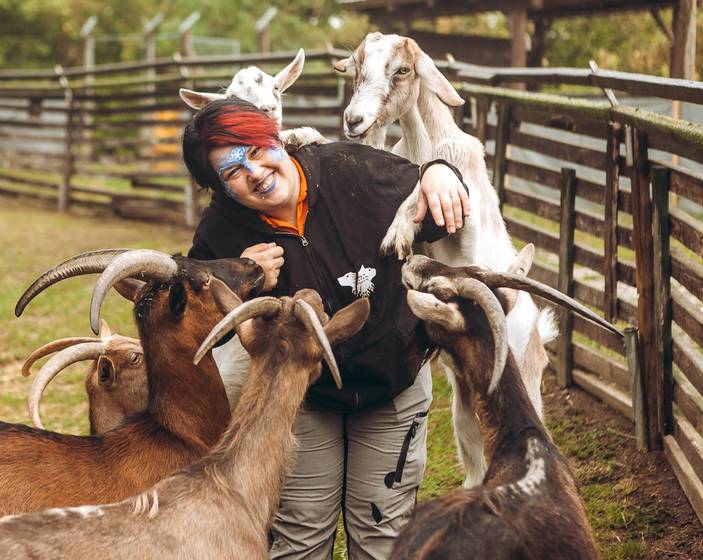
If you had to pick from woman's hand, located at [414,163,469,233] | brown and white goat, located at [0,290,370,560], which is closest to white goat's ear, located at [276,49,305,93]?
woman's hand, located at [414,163,469,233]

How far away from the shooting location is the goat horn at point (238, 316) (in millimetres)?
2920

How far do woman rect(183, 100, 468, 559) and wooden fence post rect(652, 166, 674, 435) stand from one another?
173 cm

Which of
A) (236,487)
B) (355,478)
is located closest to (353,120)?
(355,478)

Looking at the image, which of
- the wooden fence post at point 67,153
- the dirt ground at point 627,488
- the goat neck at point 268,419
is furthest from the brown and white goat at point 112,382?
the wooden fence post at point 67,153

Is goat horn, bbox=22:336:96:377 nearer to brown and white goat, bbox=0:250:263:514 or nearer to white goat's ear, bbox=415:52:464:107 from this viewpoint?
brown and white goat, bbox=0:250:263:514

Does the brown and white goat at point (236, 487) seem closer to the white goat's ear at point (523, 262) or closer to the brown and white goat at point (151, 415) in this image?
the brown and white goat at point (151, 415)

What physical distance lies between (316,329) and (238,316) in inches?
10.6

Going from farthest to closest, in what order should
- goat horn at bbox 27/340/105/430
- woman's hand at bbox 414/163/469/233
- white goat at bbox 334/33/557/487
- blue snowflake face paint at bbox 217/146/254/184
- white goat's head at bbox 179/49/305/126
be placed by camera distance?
white goat's head at bbox 179/49/305/126
white goat at bbox 334/33/557/487
goat horn at bbox 27/340/105/430
blue snowflake face paint at bbox 217/146/254/184
woman's hand at bbox 414/163/469/233

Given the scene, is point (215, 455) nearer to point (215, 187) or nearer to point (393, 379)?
point (393, 379)

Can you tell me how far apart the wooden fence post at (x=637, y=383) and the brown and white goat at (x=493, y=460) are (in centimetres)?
169

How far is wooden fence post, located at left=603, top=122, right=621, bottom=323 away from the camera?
5637 millimetres

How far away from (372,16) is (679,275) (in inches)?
434

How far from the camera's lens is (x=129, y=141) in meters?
15.0

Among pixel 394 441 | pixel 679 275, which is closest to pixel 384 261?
pixel 394 441
